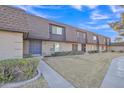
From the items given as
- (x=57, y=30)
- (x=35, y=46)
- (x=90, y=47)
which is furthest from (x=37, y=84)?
(x=90, y=47)

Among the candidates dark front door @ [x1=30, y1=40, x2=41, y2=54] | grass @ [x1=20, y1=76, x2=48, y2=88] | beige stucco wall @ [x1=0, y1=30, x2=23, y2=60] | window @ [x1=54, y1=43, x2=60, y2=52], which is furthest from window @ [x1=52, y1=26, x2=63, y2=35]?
grass @ [x1=20, y1=76, x2=48, y2=88]

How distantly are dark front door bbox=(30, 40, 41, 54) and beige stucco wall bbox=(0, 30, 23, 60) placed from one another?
312 inches

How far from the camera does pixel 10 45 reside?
7.81m

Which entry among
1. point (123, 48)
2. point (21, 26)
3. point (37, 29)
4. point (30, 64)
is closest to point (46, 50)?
point (37, 29)

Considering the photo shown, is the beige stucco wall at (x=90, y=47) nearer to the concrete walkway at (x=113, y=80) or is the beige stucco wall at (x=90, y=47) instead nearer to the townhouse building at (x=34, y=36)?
the townhouse building at (x=34, y=36)

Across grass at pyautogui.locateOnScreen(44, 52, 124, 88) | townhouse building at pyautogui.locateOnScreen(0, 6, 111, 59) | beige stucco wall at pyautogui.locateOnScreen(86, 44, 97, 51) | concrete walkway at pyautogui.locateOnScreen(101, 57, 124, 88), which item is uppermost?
townhouse building at pyautogui.locateOnScreen(0, 6, 111, 59)

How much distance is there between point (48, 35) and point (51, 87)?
13.4 meters

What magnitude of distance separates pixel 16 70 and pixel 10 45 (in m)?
2.75

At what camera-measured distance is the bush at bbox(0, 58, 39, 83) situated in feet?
17.1

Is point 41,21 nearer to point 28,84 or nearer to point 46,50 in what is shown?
point 46,50

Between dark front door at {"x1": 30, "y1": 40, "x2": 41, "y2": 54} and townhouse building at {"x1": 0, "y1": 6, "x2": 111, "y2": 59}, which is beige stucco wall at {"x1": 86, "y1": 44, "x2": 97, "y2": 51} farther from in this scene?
dark front door at {"x1": 30, "y1": 40, "x2": 41, "y2": 54}

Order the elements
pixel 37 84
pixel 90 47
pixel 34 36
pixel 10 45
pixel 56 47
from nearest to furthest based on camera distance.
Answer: pixel 37 84 < pixel 10 45 < pixel 34 36 < pixel 56 47 < pixel 90 47

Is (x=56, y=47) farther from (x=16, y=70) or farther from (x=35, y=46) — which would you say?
(x=16, y=70)

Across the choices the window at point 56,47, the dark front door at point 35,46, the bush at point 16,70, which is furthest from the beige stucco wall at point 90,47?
the bush at point 16,70
